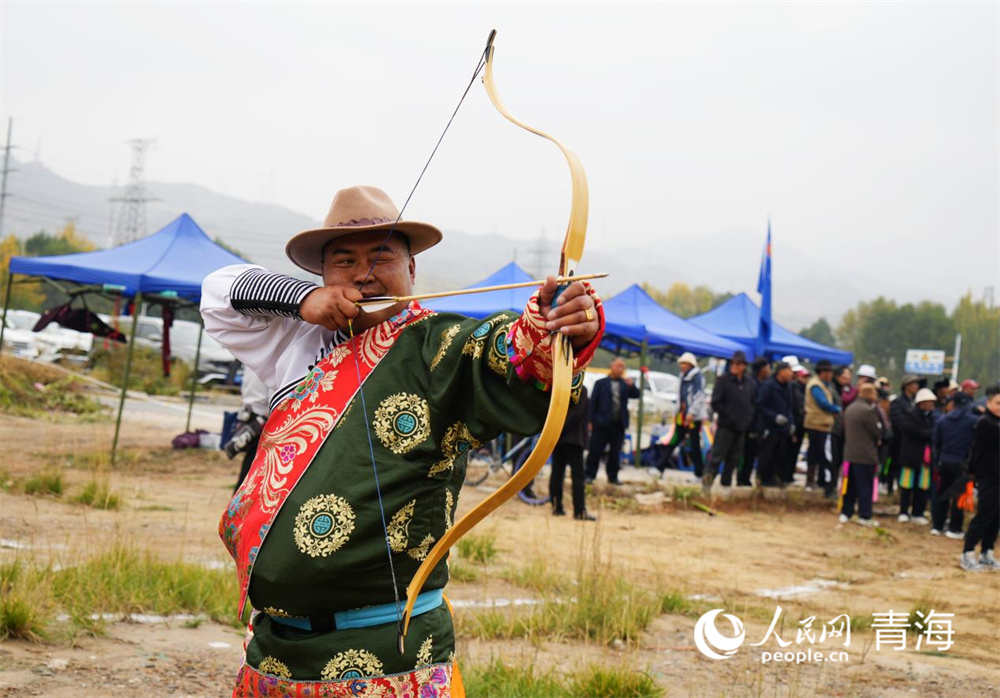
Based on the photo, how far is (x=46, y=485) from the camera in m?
8.90

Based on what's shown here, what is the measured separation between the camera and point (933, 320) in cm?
7494

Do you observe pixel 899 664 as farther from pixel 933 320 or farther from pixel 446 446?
pixel 933 320

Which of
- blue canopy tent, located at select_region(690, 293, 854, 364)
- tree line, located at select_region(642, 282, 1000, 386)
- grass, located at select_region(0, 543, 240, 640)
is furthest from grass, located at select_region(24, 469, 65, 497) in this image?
tree line, located at select_region(642, 282, 1000, 386)

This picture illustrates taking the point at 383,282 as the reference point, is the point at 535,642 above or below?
below

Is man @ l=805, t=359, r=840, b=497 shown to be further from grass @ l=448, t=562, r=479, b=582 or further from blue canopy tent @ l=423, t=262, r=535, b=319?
grass @ l=448, t=562, r=479, b=582

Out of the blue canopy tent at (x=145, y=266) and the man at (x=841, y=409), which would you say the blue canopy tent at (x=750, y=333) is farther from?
the blue canopy tent at (x=145, y=266)

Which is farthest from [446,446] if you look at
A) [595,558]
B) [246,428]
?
[246,428]

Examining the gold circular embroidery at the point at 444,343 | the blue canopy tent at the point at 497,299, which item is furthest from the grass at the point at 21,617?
the blue canopy tent at the point at 497,299

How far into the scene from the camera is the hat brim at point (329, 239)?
2.42 m

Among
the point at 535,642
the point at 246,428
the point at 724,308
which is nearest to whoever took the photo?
the point at 535,642

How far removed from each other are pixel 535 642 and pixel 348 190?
337 centimetres

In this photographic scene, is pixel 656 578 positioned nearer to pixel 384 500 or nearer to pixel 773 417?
pixel 384 500

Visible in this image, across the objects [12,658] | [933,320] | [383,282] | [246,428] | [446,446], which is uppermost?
[933,320]

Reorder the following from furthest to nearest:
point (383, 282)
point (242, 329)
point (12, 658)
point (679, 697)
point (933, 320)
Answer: point (933, 320) < point (679, 697) < point (12, 658) < point (242, 329) < point (383, 282)
